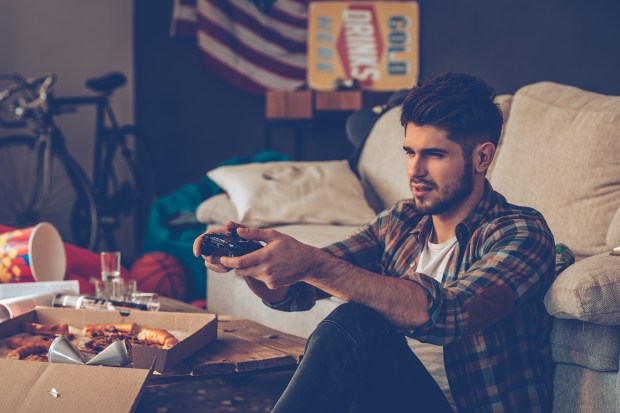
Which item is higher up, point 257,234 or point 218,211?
point 257,234

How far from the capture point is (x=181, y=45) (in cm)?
570

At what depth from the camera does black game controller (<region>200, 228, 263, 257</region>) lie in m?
1.60

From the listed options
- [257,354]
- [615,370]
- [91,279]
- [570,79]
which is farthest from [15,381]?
[570,79]

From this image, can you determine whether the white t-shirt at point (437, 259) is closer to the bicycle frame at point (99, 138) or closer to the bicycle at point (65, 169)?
the bicycle at point (65, 169)

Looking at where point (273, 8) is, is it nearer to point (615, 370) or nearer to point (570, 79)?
point (570, 79)

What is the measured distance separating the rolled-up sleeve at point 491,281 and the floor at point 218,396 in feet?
3.88

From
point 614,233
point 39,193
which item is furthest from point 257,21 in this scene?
point 614,233

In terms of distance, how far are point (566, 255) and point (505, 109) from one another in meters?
1.10

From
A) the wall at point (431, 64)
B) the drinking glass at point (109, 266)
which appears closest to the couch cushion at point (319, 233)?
the drinking glass at point (109, 266)

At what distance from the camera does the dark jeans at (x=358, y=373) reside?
1486 mm

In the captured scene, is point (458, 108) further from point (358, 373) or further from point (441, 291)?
point (358, 373)

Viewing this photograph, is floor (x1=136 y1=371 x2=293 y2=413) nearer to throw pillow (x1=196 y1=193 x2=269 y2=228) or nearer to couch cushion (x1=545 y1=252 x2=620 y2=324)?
throw pillow (x1=196 y1=193 x2=269 y2=228)

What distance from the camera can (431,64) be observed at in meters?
5.30

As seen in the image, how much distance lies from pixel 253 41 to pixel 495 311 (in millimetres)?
4367
